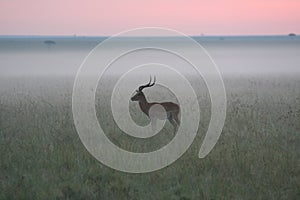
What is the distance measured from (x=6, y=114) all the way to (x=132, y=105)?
3811mm

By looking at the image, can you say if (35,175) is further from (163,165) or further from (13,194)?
(163,165)

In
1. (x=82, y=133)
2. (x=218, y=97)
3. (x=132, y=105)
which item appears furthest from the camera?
(x=218, y=97)

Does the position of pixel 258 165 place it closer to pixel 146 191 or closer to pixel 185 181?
pixel 185 181

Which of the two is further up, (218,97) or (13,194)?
(218,97)

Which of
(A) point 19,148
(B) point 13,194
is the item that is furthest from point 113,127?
(B) point 13,194

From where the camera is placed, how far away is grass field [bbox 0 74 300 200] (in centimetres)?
761

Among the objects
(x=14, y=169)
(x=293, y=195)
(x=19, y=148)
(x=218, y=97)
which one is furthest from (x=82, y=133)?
(x=218, y=97)

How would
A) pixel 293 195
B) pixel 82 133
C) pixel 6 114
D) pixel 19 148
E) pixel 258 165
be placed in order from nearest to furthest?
pixel 293 195 < pixel 258 165 < pixel 19 148 < pixel 82 133 < pixel 6 114

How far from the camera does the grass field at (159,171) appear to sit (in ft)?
25.0

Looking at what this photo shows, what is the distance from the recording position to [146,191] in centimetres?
770

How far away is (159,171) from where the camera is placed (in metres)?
8.56

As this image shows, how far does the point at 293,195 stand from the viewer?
7473 millimetres

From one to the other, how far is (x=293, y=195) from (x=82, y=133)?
5.14 metres

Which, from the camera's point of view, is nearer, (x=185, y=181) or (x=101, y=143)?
(x=185, y=181)
